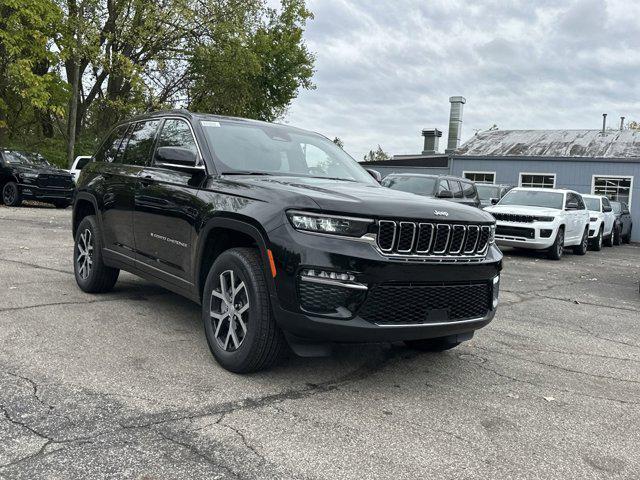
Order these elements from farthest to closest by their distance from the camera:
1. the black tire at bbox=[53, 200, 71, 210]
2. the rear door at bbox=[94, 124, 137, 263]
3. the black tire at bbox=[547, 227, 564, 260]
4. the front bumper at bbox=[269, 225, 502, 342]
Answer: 1. the black tire at bbox=[53, 200, 71, 210]
2. the black tire at bbox=[547, 227, 564, 260]
3. the rear door at bbox=[94, 124, 137, 263]
4. the front bumper at bbox=[269, 225, 502, 342]

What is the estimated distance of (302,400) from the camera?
361 cm

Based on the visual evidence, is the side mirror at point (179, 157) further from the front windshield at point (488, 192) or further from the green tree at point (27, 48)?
the green tree at point (27, 48)

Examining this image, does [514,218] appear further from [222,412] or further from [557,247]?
[222,412]

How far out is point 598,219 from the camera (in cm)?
1816

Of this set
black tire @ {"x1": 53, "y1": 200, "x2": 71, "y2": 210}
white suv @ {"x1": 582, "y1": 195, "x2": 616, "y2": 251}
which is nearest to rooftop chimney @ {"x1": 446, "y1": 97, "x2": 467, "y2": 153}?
white suv @ {"x1": 582, "y1": 195, "x2": 616, "y2": 251}

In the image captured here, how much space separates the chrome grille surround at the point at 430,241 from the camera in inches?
141

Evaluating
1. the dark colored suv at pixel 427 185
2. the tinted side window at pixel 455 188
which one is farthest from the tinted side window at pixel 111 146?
the tinted side window at pixel 455 188

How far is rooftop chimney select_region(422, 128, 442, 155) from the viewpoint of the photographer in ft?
128

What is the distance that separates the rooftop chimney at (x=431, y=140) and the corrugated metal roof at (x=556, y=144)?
20.2 feet

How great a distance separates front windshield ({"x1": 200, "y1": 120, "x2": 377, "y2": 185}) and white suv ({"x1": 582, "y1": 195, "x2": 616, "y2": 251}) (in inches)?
576

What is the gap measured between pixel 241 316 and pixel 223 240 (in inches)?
25.1

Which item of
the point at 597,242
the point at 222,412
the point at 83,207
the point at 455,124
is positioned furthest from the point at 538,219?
the point at 455,124

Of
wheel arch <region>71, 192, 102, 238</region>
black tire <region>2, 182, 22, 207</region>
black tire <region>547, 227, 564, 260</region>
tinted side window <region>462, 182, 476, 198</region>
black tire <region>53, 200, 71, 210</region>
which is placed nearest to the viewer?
wheel arch <region>71, 192, 102, 238</region>

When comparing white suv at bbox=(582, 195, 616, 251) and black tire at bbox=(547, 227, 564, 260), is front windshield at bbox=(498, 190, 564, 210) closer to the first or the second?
black tire at bbox=(547, 227, 564, 260)
